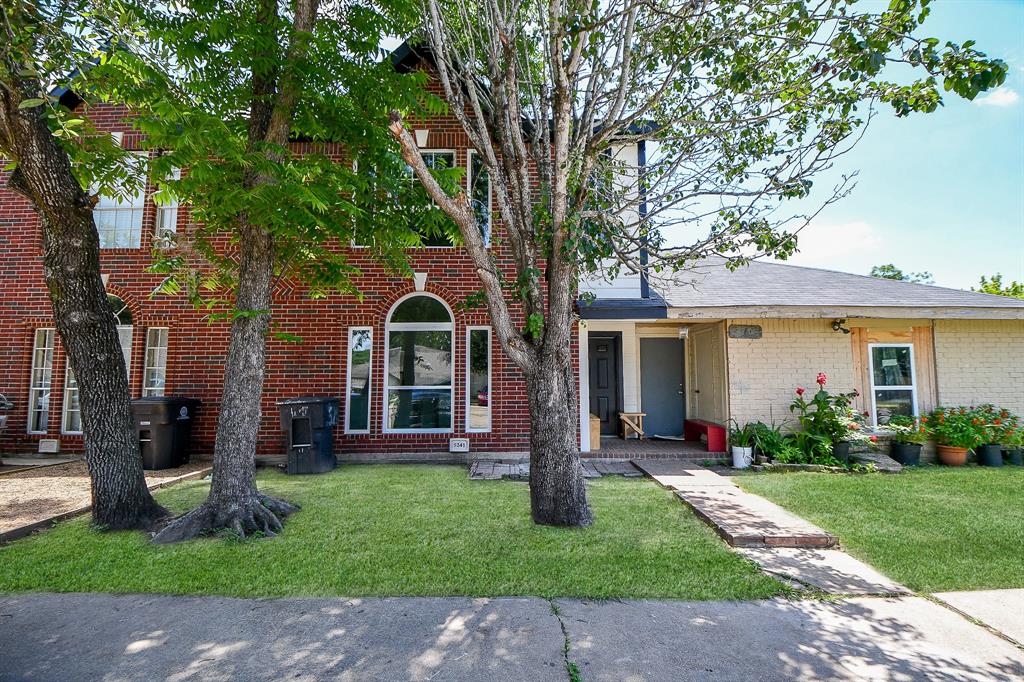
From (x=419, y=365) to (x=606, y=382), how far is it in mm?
4405

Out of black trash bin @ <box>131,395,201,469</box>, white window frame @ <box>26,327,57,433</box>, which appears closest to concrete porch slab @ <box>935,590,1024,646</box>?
black trash bin @ <box>131,395,201,469</box>

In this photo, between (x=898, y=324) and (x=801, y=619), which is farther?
(x=898, y=324)

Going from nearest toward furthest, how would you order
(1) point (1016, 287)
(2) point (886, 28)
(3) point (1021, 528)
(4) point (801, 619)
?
(4) point (801, 619) → (2) point (886, 28) → (3) point (1021, 528) → (1) point (1016, 287)

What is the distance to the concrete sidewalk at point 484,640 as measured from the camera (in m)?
2.63

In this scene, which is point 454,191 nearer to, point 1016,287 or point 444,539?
point 444,539

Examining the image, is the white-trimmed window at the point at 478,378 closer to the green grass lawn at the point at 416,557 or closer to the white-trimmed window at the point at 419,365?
the white-trimmed window at the point at 419,365

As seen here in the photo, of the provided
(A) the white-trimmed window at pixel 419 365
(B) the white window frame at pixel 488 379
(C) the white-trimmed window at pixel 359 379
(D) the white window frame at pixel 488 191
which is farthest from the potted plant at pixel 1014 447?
(C) the white-trimmed window at pixel 359 379

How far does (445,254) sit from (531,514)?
515cm

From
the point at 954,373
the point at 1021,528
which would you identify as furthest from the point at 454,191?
the point at 954,373

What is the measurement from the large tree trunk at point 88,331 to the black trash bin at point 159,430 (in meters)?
3.17

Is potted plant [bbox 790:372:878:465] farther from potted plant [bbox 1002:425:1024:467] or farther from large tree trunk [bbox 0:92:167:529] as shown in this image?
large tree trunk [bbox 0:92:167:529]

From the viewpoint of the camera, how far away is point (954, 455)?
8.30m

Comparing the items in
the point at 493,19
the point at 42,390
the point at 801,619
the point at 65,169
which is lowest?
the point at 801,619

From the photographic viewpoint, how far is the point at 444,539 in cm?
456
